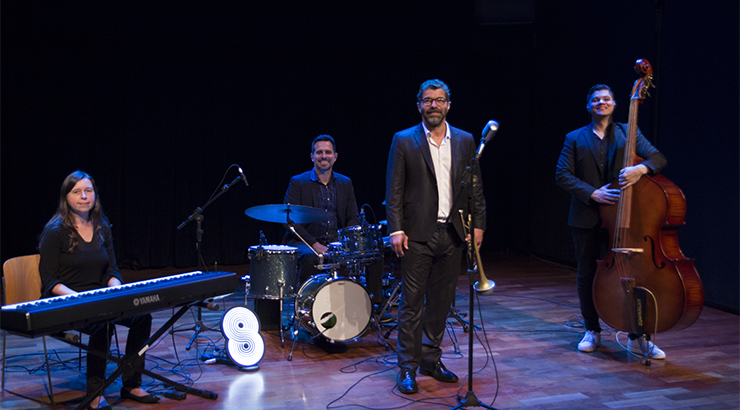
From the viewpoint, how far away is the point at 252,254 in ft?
13.7

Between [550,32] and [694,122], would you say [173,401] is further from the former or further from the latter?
[550,32]

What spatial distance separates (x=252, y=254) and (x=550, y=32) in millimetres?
5846

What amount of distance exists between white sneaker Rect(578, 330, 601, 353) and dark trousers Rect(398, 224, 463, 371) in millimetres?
1232

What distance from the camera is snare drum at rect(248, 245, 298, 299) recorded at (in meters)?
4.12

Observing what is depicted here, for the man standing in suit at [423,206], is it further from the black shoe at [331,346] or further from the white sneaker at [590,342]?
the white sneaker at [590,342]

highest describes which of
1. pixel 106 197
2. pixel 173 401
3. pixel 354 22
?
pixel 354 22

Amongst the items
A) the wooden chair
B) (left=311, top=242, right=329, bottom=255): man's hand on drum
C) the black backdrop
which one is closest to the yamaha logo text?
the wooden chair

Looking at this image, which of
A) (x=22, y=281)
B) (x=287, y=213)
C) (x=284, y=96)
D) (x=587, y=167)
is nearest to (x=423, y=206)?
(x=287, y=213)

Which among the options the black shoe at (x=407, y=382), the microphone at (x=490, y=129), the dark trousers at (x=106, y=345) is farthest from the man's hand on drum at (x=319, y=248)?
the microphone at (x=490, y=129)

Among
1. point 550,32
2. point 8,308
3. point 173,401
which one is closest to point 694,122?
point 550,32

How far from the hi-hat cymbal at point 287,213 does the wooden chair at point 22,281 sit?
1.30 metres

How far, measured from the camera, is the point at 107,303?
2.52 m

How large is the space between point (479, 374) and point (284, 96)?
5.09 metres

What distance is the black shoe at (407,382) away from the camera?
10.3 ft
